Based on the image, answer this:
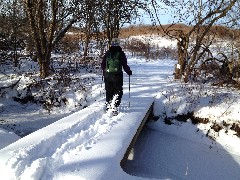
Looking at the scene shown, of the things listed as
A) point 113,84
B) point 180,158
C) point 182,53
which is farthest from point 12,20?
point 180,158

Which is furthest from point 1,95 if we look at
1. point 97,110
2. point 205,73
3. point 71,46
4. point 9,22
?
point 71,46

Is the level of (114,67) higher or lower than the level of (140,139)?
higher

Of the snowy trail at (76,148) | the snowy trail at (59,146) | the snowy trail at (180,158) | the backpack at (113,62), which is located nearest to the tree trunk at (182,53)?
the snowy trail at (180,158)

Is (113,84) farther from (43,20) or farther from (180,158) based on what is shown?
(43,20)

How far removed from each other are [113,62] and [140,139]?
2.52m

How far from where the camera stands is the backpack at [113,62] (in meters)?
7.69

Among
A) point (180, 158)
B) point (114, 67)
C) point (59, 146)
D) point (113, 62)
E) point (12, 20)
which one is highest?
point (12, 20)

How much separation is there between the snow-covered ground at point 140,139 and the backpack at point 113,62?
1.12 meters

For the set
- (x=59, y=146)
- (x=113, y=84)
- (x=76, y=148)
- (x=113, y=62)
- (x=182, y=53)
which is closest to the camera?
(x=76, y=148)

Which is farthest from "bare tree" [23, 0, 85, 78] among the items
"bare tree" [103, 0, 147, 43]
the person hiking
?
the person hiking

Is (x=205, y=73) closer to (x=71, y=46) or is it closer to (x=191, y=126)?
(x=191, y=126)

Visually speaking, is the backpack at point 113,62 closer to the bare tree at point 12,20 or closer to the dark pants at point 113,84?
the dark pants at point 113,84

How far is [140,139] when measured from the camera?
8922 mm

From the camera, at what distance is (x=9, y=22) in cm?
1770
